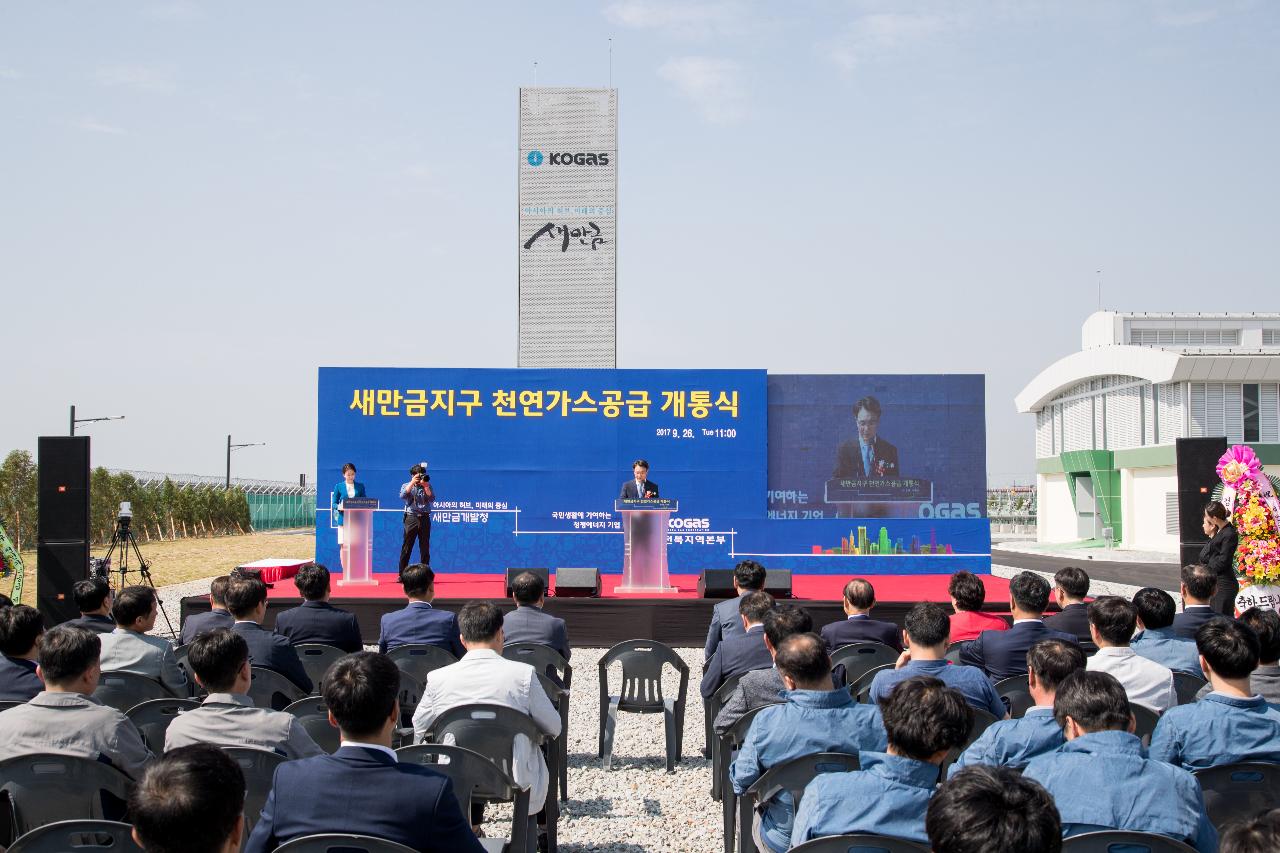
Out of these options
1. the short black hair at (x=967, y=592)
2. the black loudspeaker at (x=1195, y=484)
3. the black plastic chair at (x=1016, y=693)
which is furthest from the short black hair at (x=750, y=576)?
the black loudspeaker at (x=1195, y=484)

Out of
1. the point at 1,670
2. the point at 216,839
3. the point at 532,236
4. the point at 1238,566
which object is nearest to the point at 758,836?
the point at 216,839

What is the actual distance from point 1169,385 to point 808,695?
32.0 meters

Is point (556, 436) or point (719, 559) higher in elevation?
point (556, 436)

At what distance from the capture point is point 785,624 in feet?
12.6

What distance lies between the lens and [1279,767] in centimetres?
265

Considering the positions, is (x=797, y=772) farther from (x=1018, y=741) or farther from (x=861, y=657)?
(x=861, y=657)

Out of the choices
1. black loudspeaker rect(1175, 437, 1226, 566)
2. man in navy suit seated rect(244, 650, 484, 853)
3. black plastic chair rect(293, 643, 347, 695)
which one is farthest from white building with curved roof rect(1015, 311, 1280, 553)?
man in navy suit seated rect(244, 650, 484, 853)

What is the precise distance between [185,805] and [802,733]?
5.87 feet

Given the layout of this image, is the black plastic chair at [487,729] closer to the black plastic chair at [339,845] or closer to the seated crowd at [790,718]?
the seated crowd at [790,718]

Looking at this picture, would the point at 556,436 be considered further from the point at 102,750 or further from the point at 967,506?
the point at 102,750

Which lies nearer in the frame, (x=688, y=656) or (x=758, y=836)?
(x=758, y=836)

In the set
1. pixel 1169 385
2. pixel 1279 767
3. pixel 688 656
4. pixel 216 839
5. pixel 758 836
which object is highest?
pixel 1169 385

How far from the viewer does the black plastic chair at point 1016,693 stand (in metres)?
3.99

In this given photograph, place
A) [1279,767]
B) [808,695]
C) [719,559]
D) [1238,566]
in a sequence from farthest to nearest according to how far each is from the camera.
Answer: [719,559], [1238,566], [808,695], [1279,767]
